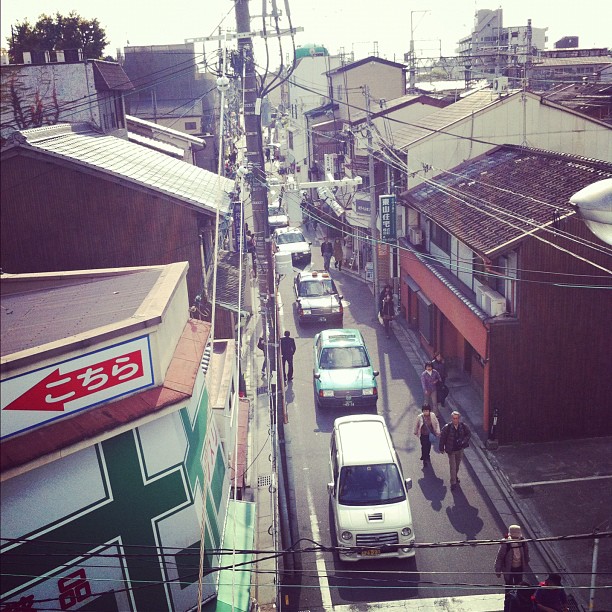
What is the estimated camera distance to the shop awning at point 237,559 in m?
9.16

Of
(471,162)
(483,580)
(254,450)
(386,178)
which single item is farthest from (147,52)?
(483,580)

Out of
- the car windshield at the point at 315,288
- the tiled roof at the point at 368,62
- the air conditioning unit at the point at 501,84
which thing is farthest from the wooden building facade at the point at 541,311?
the tiled roof at the point at 368,62

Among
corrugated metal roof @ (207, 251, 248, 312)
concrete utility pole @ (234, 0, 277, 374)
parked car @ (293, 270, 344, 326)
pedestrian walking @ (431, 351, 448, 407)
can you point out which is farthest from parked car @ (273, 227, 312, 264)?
concrete utility pole @ (234, 0, 277, 374)

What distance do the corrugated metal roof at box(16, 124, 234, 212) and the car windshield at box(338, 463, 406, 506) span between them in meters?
6.40

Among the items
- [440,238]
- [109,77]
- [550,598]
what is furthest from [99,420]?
[109,77]

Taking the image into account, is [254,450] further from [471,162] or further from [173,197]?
[471,162]

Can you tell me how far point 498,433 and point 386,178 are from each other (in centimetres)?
1652

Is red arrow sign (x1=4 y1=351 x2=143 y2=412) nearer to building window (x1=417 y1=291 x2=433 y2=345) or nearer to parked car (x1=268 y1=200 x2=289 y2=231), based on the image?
building window (x1=417 y1=291 x2=433 y2=345)

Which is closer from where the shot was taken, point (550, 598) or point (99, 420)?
point (99, 420)

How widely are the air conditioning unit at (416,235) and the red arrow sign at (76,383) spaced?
62.0ft

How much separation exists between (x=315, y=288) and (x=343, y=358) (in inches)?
327

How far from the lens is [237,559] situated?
1005 centimetres

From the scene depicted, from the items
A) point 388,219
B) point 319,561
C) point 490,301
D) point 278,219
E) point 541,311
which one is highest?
point 388,219

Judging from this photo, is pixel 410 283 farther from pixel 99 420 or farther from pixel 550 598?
pixel 99 420
